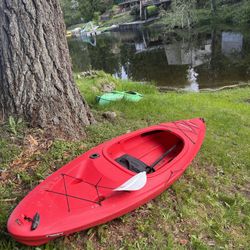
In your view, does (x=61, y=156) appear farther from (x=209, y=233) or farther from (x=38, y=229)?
(x=209, y=233)

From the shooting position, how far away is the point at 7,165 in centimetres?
340

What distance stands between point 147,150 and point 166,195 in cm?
80

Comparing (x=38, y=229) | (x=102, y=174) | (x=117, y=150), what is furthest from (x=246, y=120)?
(x=38, y=229)

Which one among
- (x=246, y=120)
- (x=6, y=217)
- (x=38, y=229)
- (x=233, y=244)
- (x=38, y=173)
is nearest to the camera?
(x=38, y=229)

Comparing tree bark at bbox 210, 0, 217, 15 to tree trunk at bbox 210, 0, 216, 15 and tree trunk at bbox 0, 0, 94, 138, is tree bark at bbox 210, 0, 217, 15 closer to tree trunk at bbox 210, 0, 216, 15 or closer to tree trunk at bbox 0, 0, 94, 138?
tree trunk at bbox 210, 0, 216, 15

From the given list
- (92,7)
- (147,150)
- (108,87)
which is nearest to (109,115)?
(147,150)

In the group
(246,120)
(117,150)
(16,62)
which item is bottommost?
(246,120)

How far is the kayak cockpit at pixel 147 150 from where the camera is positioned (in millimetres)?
3589

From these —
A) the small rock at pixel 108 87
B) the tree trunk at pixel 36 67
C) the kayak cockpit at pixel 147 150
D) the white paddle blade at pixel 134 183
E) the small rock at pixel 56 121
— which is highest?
the tree trunk at pixel 36 67

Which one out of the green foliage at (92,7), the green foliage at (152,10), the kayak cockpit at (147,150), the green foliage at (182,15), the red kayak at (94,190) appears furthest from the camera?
the green foliage at (92,7)

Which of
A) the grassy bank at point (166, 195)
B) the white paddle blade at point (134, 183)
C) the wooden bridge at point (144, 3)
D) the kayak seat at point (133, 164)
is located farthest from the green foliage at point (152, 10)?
the white paddle blade at point (134, 183)

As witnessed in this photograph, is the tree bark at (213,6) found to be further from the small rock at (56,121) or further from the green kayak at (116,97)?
the small rock at (56,121)

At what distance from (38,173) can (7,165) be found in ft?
1.17

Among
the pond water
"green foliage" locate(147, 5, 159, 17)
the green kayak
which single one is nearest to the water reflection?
the pond water
